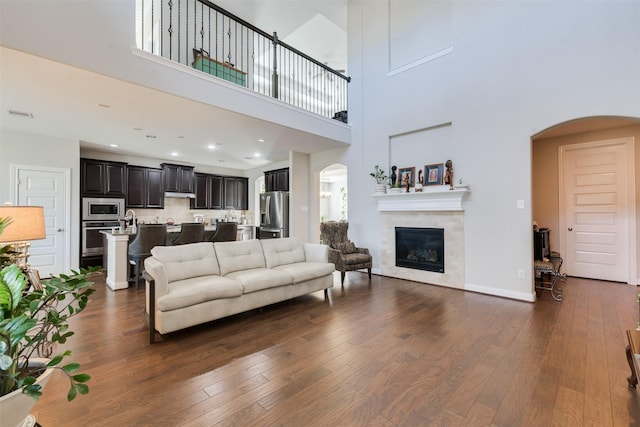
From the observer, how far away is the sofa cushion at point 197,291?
262 centimetres

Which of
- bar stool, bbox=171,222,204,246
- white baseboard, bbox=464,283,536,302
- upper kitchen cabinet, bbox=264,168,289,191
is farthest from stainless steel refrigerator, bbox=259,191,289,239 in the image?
white baseboard, bbox=464,283,536,302

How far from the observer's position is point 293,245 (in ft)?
13.9

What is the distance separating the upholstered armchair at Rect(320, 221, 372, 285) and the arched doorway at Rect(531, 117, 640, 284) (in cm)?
342

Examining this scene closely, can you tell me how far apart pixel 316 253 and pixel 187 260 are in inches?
69.4

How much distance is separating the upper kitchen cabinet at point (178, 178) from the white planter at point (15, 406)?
731 centimetres

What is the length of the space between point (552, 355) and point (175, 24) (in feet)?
24.7

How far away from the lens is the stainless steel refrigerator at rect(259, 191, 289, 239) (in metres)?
7.01

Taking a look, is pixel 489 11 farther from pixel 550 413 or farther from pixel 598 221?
pixel 550 413

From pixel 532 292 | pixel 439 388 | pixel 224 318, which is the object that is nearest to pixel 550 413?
pixel 439 388

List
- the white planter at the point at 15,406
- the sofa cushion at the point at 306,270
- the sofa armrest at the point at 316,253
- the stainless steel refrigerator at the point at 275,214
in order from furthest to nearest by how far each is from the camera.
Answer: the stainless steel refrigerator at the point at 275,214 < the sofa armrest at the point at 316,253 < the sofa cushion at the point at 306,270 < the white planter at the point at 15,406

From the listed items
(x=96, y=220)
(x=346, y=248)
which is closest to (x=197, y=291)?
(x=346, y=248)

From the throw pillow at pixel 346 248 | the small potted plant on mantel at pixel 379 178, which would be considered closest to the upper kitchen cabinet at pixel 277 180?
the small potted plant on mantel at pixel 379 178

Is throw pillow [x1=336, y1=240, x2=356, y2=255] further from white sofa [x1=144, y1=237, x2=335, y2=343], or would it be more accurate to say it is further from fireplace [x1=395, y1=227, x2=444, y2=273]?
white sofa [x1=144, y1=237, x2=335, y2=343]

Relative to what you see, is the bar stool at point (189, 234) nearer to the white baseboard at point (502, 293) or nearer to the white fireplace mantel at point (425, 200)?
the white fireplace mantel at point (425, 200)
